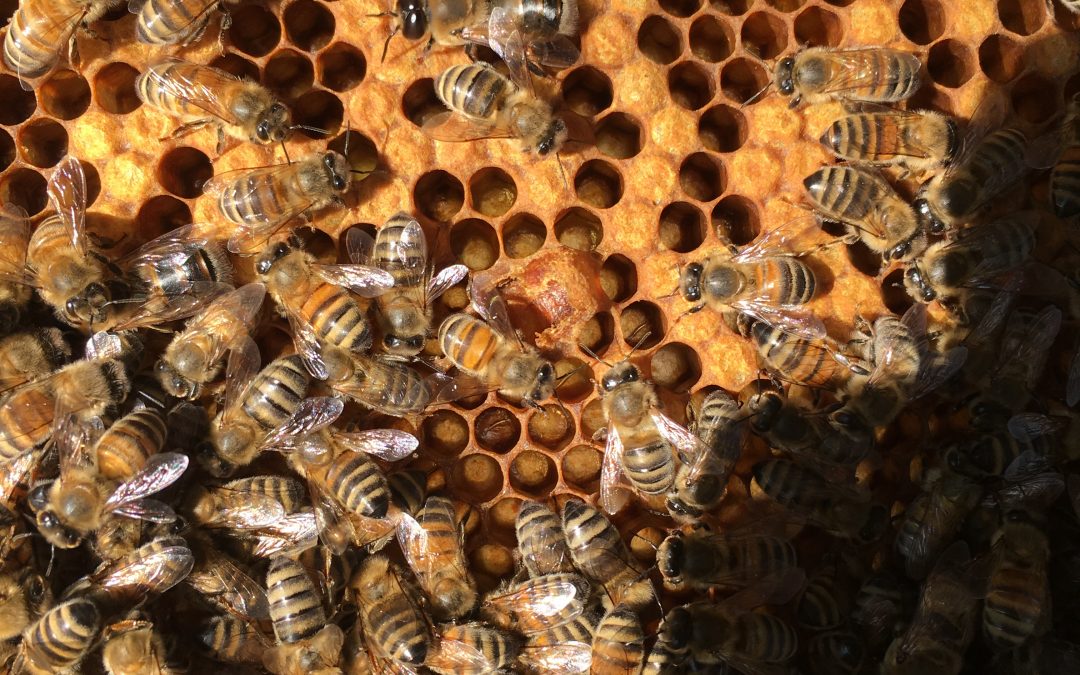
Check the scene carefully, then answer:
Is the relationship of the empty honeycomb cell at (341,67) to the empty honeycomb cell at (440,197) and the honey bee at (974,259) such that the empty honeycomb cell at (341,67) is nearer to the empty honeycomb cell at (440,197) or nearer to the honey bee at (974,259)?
the empty honeycomb cell at (440,197)

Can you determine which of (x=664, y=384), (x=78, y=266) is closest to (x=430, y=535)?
(x=664, y=384)

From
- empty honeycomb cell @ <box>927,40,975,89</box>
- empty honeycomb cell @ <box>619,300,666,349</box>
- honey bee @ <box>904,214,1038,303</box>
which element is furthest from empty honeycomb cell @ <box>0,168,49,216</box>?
empty honeycomb cell @ <box>927,40,975,89</box>

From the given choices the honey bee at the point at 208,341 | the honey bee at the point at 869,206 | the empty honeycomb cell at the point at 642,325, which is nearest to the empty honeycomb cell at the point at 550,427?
the empty honeycomb cell at the point at 642,325

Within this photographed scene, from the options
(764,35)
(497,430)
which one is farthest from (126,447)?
(764,35)

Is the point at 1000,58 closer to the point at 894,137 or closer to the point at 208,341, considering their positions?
the point at 894,137

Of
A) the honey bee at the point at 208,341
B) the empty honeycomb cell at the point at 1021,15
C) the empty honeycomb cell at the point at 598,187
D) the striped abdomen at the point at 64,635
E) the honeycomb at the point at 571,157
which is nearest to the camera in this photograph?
the striped abdomen at the point at 64,635
